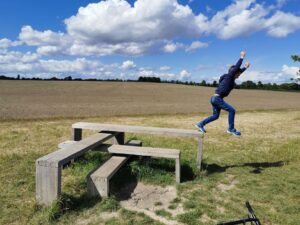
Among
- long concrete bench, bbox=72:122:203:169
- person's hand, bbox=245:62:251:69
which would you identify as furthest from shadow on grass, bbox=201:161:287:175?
person's hand, bbox=245:62:251:69

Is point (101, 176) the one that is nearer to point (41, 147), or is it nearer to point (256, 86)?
point (41, 147)

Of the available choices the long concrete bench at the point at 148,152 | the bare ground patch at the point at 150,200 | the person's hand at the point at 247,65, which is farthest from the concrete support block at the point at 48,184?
the person's hand at the point at 247,65

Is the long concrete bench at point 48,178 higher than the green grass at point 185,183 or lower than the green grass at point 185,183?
higher

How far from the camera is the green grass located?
405cm

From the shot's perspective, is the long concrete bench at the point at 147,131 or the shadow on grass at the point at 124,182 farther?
the long concrete bench at the point at 147,131

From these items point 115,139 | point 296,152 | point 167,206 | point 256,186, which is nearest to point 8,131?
point 115,139

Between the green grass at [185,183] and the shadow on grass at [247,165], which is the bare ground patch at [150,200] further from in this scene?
the shadow on grass at [247,165]

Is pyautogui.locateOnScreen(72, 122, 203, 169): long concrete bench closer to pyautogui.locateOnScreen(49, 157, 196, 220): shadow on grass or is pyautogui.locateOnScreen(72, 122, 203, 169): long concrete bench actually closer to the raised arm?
pyautogui.locateOnScreen(49, 157, 196, 220): shadow on grass

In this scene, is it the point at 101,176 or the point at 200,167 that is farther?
the point at 200,167

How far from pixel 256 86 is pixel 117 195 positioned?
91376 millimetres

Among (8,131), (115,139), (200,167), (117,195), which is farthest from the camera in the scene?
(8,131)

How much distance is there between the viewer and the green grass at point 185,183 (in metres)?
4.05

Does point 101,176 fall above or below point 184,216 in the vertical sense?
above

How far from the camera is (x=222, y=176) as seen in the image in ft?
19.7
